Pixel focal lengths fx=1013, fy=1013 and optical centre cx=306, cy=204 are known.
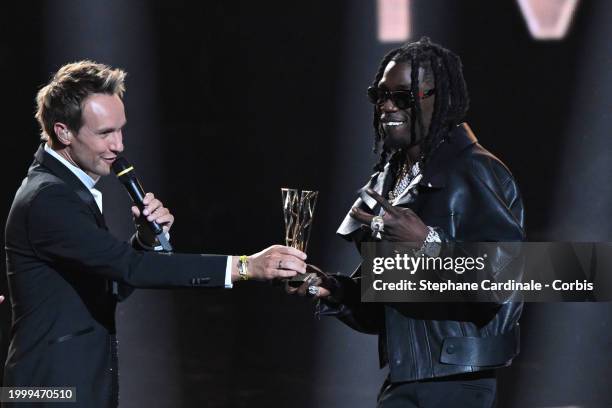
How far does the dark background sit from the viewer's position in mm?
4816

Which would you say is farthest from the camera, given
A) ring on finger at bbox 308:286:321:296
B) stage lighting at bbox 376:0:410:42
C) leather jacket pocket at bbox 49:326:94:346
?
stage lighting at bbox 376:0:410:42

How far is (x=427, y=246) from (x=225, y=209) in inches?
130

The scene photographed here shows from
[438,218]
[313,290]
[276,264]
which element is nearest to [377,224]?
[438,218]

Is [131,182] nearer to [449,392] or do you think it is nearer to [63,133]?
[63,133]

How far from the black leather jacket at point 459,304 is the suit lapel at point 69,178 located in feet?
2.25

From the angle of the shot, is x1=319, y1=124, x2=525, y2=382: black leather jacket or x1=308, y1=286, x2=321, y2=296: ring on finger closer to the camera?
x1=319, y1=124, x2=525, y2=382: black leather jacket

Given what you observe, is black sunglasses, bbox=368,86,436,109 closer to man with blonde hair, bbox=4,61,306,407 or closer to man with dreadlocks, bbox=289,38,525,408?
man with dreadlocks, bbox=289,38,525,408

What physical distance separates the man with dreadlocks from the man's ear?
709 mm

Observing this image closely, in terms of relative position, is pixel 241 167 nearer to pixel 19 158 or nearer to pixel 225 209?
pixel 225 209

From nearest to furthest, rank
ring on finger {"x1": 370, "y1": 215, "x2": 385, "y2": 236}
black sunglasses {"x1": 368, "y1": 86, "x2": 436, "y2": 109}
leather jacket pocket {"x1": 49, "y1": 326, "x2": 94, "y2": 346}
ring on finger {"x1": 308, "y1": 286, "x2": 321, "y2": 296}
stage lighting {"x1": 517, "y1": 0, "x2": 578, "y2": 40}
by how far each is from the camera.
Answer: ring on finger {"x1": 370, "y1": 215, "x2": 385, "y2": 236}, leather jacket pocket {"x1": 49, "y1": 326, "x2": 94, "y2": 346}, black sunglasses {"x1": 368, "y1": 86, "x2": 436, "y2": 109}, ring on finger {"x1": 308, "y1": 286, "x2": 321, "y2": 296}, stage lighting {"x1": 517, "y1": 0, "x2": 578, "y2": 40}

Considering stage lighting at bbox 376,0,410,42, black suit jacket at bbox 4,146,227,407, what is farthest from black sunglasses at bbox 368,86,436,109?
stage lighting at bbox 376,0,410,42

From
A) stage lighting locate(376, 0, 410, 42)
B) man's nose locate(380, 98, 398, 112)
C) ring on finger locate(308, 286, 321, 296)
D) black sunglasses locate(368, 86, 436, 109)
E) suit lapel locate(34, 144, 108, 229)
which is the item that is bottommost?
ring on finger locate(308, 286, 321, 296)

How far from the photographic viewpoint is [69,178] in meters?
2.53

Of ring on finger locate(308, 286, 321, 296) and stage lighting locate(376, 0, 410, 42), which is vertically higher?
stage lighting locate(376, 0, 410, 42)
